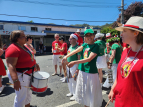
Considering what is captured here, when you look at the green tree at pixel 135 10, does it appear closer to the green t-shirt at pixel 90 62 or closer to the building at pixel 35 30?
the building at pixel 35 30

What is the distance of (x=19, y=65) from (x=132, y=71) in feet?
6.54

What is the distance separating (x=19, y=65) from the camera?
2062 mm

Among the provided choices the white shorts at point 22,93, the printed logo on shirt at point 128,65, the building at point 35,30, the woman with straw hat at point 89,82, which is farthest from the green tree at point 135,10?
the white shorts at point 22,93

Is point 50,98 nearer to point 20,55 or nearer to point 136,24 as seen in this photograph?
point 20,55

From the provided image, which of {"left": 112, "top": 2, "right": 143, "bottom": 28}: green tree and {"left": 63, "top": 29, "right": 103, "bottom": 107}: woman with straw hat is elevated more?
{"left": 112, "top": 2, "right": 143, "bottom": 28}: green tree

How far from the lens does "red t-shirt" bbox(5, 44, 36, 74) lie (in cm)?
192

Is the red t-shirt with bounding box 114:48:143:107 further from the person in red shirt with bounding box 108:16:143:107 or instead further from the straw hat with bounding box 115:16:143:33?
the straw hat with bounding box 115:16:143:33

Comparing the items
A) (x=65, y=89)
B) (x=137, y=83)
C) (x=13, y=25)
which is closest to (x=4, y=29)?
(x=13, y=25)

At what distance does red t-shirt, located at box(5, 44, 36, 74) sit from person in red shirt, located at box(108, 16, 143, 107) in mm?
1786

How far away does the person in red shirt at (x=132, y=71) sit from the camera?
1220 millimetres

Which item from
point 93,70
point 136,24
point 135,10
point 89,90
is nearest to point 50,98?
point 89,90

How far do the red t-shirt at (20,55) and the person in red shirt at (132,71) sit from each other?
1786mm

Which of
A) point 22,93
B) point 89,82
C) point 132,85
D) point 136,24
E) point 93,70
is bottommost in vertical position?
point 22,93

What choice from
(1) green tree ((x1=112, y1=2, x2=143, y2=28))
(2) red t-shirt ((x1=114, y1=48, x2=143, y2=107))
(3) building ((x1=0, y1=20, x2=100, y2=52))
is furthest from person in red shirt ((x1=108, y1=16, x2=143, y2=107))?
(1) green tree ((x1=112, y1=2, x2=143, y2=28))
